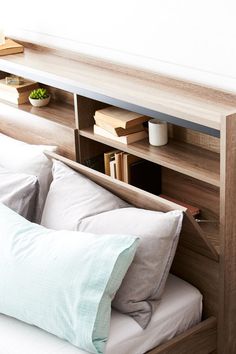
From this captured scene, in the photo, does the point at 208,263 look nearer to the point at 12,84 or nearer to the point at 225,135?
the point at 225,135

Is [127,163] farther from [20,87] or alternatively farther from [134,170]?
[20,87]

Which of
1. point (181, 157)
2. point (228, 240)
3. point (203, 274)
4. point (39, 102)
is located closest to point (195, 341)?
point (203, 274)

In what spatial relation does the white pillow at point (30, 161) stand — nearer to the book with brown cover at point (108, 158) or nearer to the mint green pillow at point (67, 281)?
the book with brown cover at point (108, 158)

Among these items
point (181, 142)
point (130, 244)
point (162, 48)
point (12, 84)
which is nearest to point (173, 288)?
point (130, 244)

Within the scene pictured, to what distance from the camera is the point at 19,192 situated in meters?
2.38

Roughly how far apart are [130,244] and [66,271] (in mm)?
188

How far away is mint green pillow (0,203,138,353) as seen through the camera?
1885 mm

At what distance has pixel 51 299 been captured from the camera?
1933 mm

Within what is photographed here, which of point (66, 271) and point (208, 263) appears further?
point (208, 263)

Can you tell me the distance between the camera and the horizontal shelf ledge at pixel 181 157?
2.11 metres

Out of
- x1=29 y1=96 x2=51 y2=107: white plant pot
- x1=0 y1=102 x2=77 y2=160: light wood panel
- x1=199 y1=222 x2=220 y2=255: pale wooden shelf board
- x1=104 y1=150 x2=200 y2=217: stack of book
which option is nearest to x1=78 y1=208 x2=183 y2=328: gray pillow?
x1=199 y1=222 x2=220 y2=255: pale wooden shelf board

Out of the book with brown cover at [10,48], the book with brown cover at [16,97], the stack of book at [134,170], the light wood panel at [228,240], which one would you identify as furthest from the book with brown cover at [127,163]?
the book with brown cover at [10,48]

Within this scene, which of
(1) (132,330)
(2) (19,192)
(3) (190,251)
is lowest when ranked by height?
(1) (132,330)

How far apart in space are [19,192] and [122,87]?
484mm
